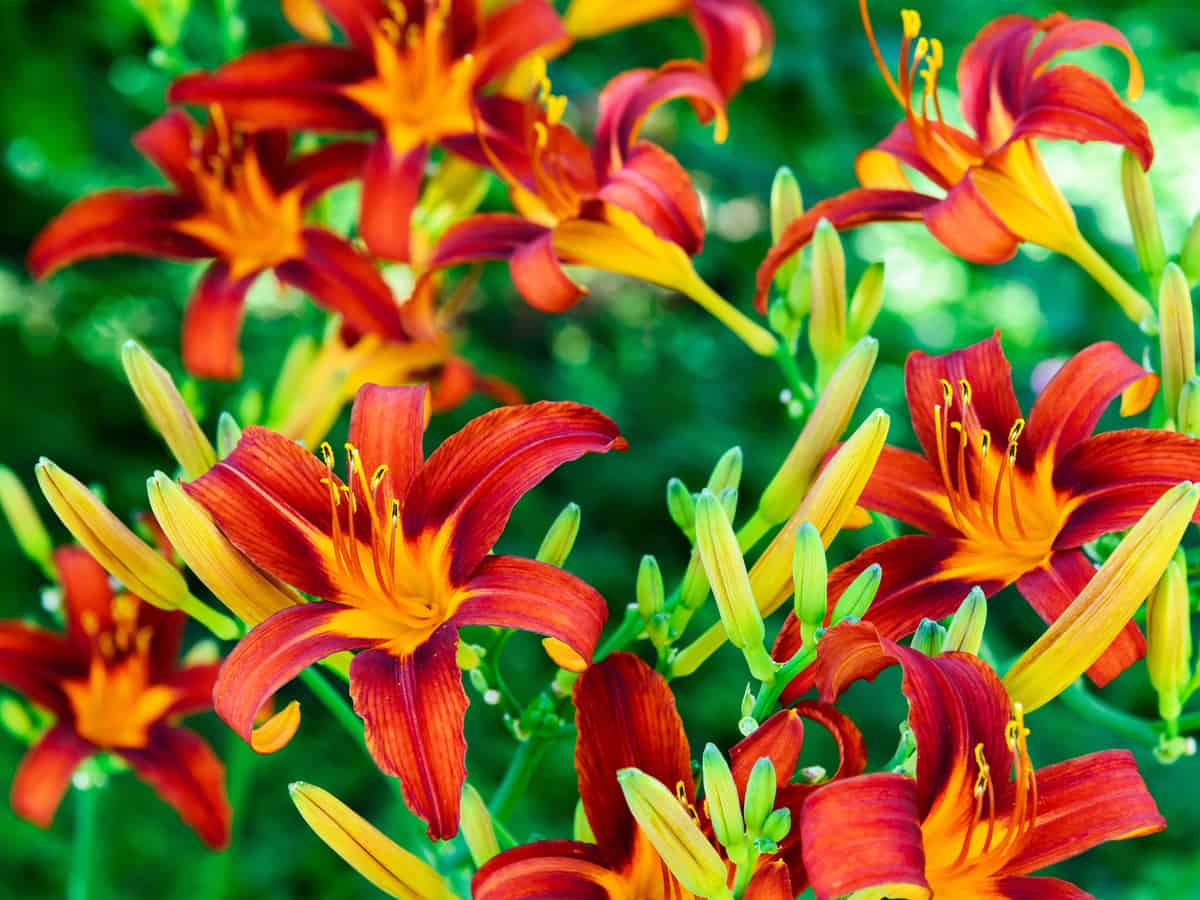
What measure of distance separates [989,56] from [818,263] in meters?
0.29

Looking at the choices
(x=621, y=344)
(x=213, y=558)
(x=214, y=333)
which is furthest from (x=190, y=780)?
(x=621, y=344)

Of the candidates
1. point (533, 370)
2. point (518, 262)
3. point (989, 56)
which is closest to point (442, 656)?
point (518, 262)

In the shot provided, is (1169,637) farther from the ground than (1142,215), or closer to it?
closer to it

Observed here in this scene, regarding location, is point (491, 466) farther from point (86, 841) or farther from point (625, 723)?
point (86, 841)

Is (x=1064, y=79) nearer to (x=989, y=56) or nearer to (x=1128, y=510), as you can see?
(x=989, y=56)

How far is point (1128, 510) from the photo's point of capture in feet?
3.26

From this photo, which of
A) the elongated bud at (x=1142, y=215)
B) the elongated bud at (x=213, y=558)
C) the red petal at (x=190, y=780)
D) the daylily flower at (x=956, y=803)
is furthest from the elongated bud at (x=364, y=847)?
the elongated bud at (x=1142, y=215)

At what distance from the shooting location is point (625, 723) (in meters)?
0.91

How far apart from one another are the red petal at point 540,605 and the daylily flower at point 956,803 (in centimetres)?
14

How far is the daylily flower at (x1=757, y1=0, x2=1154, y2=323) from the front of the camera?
3.79ft

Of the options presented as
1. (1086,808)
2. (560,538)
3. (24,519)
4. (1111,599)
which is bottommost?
(1086,808)

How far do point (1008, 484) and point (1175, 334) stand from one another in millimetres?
166

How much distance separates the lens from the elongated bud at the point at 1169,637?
103 cm

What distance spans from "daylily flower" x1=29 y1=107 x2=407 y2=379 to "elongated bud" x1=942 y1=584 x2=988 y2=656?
0.73 meters
